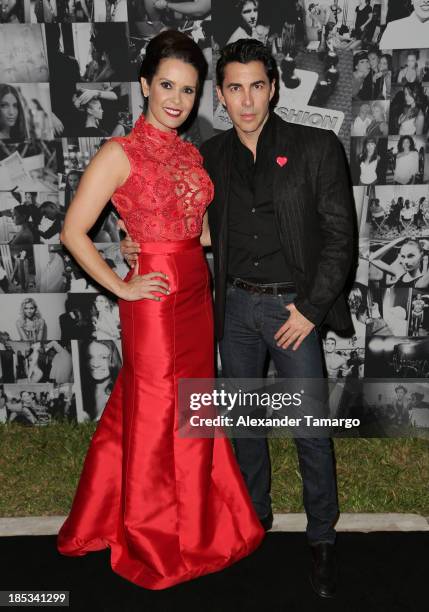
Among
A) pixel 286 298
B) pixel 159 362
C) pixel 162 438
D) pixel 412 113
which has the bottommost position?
pixel 162 438

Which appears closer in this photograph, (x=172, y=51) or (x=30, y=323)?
(x=172, y=51)

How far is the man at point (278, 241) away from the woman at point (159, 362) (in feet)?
0.38

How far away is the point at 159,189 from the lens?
2.31 meters

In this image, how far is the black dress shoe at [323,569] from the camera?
252 cm

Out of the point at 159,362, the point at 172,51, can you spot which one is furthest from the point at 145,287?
the point at 172,51

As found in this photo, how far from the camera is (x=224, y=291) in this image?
2656mm

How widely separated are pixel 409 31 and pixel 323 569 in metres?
2.73

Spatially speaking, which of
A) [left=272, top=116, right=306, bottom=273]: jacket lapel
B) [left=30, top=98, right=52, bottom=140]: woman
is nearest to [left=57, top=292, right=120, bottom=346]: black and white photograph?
[left=30, top=98, right=52, bottom=140]: woman

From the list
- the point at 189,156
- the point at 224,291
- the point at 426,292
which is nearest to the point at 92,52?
the point at 189,156

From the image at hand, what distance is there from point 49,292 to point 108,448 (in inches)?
49.4

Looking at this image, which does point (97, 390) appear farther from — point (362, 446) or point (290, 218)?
point (290, 218)

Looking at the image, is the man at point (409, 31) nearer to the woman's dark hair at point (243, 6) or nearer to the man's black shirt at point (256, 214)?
the woman's dark hair at point (243, 6)

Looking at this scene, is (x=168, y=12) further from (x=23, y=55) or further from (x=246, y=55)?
(x=246, y=55)

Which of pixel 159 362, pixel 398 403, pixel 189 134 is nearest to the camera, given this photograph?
pixel 159 362
